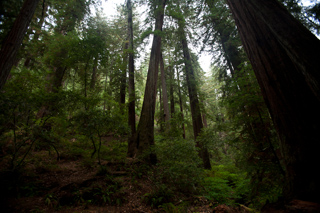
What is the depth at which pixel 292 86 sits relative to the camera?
170 centimetres

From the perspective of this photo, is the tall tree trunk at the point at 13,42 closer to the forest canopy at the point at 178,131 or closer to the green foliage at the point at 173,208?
the forest canopy at the point at 178,131

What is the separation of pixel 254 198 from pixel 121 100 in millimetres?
9116

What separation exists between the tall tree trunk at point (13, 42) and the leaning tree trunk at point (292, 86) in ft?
19.9

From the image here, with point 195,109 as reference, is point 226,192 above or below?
below

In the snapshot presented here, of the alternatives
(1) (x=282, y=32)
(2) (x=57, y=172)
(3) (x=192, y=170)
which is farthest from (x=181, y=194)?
(1) (x=282, y=32)

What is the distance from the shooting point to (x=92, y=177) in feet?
14.2

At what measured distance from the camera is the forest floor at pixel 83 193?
3068 millimetres

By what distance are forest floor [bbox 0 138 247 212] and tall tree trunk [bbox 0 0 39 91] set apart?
2741mm

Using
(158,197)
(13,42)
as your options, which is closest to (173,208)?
(158,197)

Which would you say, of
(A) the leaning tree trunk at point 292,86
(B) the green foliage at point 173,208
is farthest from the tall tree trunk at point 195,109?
(A) the leaning tree trunk at point 292,86

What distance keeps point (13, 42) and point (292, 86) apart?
6.59 m

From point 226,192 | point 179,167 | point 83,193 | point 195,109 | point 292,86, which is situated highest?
point 195,109

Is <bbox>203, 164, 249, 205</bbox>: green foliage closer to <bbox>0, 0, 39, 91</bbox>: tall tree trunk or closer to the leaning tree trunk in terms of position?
A: the leaning tree trunk

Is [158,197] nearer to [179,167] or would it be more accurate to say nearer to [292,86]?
[179,167]
